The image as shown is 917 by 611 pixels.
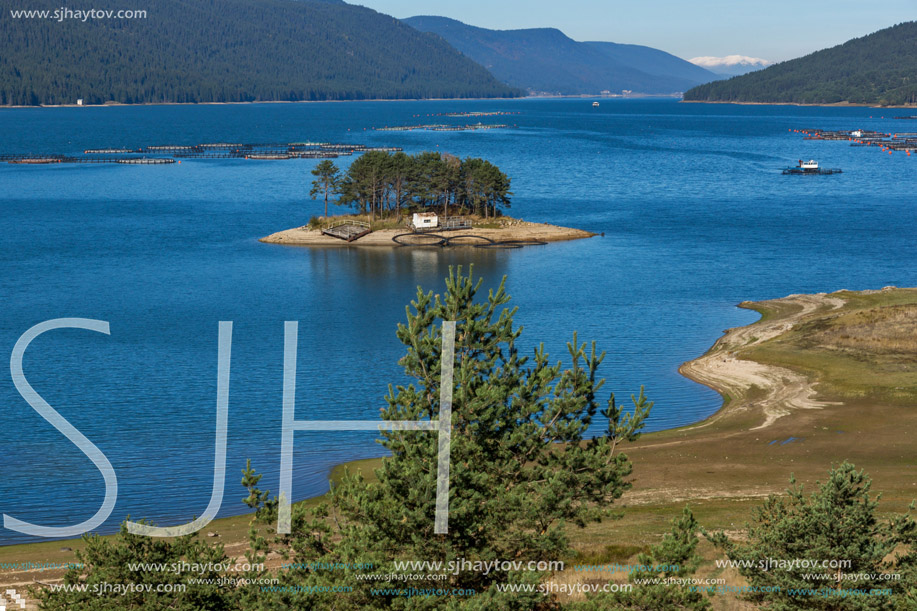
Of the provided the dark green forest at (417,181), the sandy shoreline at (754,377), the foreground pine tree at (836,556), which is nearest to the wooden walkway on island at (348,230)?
the dark green forest at (417,181)

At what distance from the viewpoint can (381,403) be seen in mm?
50188

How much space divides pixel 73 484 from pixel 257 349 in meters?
24.0

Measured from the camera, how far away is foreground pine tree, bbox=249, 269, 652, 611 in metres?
19.1

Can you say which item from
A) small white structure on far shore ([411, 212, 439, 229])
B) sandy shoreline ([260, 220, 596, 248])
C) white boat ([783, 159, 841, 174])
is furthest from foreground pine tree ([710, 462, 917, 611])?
white boat ([783, 159, 841, 174])

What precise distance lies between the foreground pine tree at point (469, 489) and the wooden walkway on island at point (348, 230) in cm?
8235

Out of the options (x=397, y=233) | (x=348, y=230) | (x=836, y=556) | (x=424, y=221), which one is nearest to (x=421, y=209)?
(x=424, y=221)

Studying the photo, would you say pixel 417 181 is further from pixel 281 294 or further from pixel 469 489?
pixel 469 489

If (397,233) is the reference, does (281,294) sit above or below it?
below

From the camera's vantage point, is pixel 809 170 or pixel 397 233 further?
pixel 809 170
